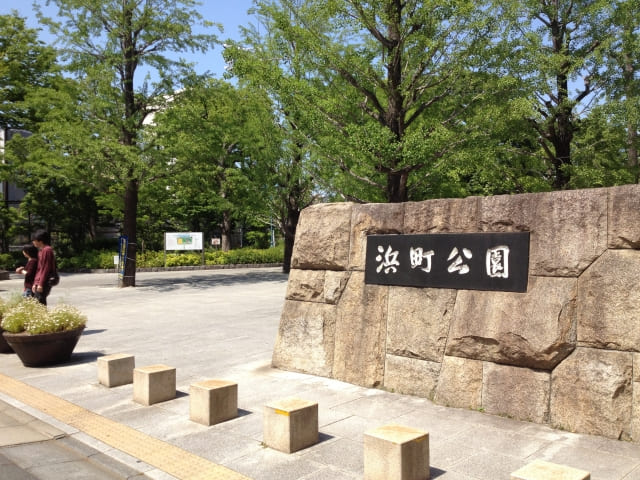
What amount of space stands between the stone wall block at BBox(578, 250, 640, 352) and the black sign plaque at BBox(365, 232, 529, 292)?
60cm

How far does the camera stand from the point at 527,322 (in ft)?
17.3

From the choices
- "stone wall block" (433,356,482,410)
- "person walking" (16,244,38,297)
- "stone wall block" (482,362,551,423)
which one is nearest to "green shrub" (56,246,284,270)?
"person walking" (16,244,38,297)

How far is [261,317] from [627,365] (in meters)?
8.65

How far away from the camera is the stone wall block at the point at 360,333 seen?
6.51m

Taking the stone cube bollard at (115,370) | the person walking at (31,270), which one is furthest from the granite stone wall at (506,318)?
the person walking at (31,270)

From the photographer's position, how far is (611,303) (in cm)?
484

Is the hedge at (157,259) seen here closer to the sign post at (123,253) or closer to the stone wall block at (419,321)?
the sign post at (123,253)

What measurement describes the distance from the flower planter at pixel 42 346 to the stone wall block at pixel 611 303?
22.2 feet

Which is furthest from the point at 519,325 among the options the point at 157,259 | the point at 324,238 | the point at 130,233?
the point at 157,259

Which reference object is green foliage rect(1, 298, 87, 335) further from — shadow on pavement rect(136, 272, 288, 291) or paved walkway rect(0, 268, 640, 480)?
shadow on pavement rect(136, 272, 288, 291)

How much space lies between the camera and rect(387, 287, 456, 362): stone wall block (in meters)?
5.98

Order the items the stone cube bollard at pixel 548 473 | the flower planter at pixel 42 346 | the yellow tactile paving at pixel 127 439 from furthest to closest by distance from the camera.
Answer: the flower planter at pixel 42 346 < the yellow tactile paving at pixel 127 439 < the stone cube bollard at pixel 548 473

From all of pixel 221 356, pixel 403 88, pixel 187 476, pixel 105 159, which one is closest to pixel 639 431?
pixel 187 476

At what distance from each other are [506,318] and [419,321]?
41.0 inches
